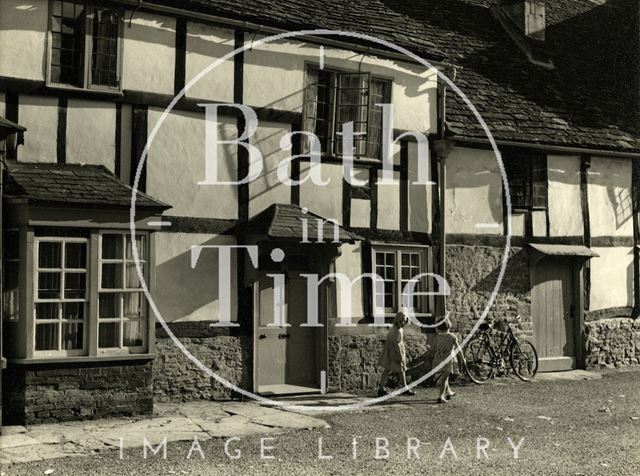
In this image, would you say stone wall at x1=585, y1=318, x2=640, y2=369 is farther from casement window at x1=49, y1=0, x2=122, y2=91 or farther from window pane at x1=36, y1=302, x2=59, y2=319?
window pane at x1=36, y1=302, x2=59, y2=319

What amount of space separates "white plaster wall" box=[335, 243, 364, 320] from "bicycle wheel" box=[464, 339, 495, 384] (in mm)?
2698

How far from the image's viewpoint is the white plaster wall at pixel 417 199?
15.4 m

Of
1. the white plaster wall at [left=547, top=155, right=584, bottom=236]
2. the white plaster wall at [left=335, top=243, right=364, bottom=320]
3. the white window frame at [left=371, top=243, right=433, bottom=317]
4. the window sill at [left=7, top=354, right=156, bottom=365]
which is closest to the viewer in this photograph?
the window sill at [left=7, top=354, right=156, bottom=365]

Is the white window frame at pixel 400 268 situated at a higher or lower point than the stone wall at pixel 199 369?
higher

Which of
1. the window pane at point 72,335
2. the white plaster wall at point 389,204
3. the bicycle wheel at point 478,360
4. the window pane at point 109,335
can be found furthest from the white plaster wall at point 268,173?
the bicycle wheel at point 478,360

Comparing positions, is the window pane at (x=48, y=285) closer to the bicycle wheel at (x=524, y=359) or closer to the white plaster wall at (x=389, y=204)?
the white plaster wall at (x=389, y=204)

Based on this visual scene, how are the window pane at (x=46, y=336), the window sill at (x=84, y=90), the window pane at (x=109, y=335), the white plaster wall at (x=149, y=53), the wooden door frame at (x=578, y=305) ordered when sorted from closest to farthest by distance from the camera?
the window pane at (x=46, y=336) → the window pane at (x=109, y=335) → the window sill at (x=84, y=90) → the white plaster wall at (x=149, y=53) → the wooden door frame at (x=578, y=305)

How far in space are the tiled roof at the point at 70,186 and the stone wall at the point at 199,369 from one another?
2366 mm

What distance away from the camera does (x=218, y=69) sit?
1315 cm

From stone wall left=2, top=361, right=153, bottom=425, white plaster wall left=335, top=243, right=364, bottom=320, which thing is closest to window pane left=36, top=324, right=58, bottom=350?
stone wall left=2, top=361, right=153, bottom=425

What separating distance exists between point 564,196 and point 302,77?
22.5 feet

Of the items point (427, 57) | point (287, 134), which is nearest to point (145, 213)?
point (287, 134)

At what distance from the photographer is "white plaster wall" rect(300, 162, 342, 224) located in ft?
46.3

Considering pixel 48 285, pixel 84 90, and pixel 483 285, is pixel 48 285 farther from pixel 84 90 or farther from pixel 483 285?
pixel 483 285
